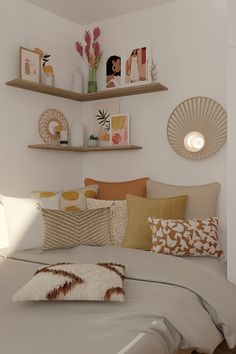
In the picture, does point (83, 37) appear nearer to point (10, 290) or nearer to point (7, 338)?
point (10, 290)

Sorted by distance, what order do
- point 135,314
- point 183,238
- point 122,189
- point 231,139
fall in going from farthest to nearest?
point 122,189 → point 183,238 → point 231,139 → point 135,314

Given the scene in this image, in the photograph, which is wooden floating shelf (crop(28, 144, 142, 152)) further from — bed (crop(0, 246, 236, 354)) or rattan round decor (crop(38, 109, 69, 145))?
bed (crop(0, 246, 236, 354))

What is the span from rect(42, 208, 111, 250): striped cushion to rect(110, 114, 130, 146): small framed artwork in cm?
89

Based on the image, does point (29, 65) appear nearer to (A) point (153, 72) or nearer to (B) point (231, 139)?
(A) point (153, 72)

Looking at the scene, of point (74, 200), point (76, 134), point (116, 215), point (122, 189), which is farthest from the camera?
point (76, 134)

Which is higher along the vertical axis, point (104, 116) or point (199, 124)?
point (104, 116)

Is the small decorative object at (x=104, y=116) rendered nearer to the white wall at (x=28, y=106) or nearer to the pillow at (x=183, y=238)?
the white wall at (x=28, y=106)

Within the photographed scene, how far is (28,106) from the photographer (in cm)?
319

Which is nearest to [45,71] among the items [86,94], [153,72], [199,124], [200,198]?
[86,94]

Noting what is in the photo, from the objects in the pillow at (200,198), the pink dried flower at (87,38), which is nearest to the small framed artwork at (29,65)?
the pink dried flower at (87,38)

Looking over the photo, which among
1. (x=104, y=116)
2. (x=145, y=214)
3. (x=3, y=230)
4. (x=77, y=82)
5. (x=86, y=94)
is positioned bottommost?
(x=3, y=230)

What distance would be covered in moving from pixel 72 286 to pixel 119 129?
2.08 meters

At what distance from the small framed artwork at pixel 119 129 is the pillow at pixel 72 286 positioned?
6.24 ft

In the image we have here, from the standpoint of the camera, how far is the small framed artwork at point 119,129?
335cm
